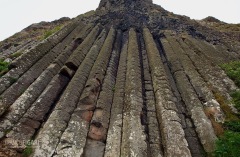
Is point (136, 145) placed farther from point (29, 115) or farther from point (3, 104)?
point (3, 104)

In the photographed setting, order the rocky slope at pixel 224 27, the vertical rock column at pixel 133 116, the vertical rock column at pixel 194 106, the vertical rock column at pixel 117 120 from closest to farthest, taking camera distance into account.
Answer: the vertical rock column at pixel 133 116
the vertical rock column at pixel 117 120
the vertical rock column at pixel 194 106
the rocky slope at pixel 224 27

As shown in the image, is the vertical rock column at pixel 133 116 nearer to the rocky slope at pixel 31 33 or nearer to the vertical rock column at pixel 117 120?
the vertical rock column at pixel 117 120

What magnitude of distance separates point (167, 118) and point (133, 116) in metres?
1.11

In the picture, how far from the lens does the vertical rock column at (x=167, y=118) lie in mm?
7340

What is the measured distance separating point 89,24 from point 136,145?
15.6 m

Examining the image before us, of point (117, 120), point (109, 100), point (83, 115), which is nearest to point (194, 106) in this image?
point (117, 120)

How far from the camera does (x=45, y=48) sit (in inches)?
563

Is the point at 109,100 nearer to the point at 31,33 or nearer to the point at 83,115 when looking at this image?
the point at 83,115

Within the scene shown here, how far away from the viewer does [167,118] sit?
8656 mm

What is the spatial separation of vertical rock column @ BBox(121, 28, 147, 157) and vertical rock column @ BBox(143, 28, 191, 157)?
0.63 meters

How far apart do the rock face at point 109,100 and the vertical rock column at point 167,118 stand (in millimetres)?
28

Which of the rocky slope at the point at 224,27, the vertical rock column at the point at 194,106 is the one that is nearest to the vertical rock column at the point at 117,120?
the vertical rock column at the point at 194,106

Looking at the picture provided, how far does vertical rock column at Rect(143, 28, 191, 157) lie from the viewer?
734 cm

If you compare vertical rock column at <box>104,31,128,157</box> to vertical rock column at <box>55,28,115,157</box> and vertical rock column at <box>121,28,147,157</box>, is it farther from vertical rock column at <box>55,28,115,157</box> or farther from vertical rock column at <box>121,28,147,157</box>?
vertical rock column at <box>55,28,115,157</box>
